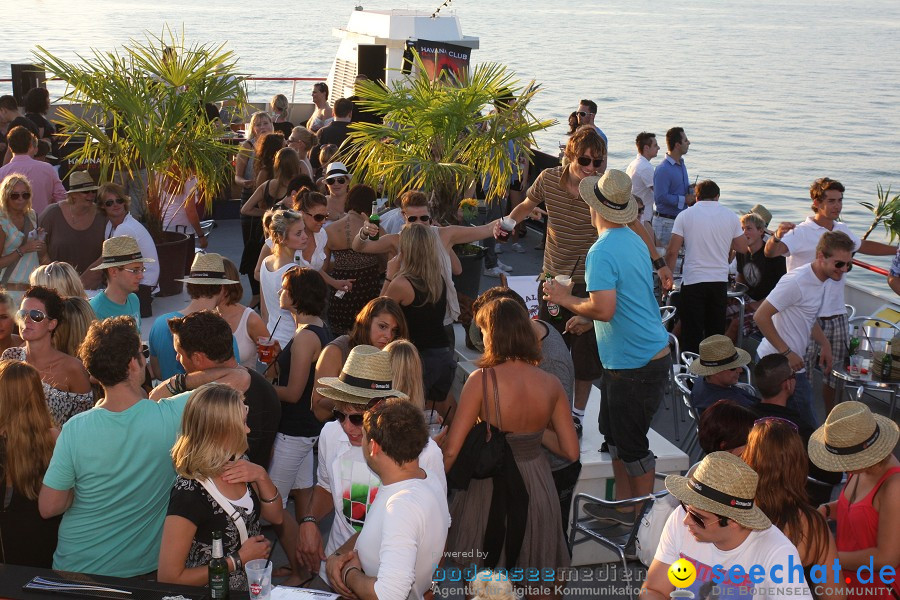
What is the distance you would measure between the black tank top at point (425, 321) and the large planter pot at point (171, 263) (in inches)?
128

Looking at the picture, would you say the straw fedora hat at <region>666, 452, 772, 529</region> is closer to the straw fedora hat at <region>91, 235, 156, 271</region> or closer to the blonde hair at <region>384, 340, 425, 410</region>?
the blonde hair at <region>384, 340, 425, 410</region>

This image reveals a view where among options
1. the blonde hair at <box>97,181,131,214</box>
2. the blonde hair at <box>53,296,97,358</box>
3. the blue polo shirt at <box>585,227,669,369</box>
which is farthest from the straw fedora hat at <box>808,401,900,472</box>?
the blonde hair at <box>97,181,131,214</box>

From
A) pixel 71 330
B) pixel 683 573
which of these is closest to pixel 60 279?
pixel 71 330

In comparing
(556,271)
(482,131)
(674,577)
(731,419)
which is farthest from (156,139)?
(674,577)

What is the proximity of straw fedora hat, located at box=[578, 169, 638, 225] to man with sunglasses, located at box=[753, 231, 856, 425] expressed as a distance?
180 cm

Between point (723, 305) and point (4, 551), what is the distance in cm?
569

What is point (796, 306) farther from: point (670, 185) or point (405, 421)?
point (670, 185)

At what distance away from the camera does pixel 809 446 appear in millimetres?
4098

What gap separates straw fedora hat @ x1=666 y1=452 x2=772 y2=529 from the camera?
126 inches

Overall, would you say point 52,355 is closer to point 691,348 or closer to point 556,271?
point 556,271

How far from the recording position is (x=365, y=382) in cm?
386

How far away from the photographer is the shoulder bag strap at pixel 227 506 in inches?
131

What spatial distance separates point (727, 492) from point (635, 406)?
5.37 ft

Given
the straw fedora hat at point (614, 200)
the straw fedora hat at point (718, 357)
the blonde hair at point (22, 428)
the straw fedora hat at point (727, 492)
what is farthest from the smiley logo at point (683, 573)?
the blonde hair at point (22, 428)
